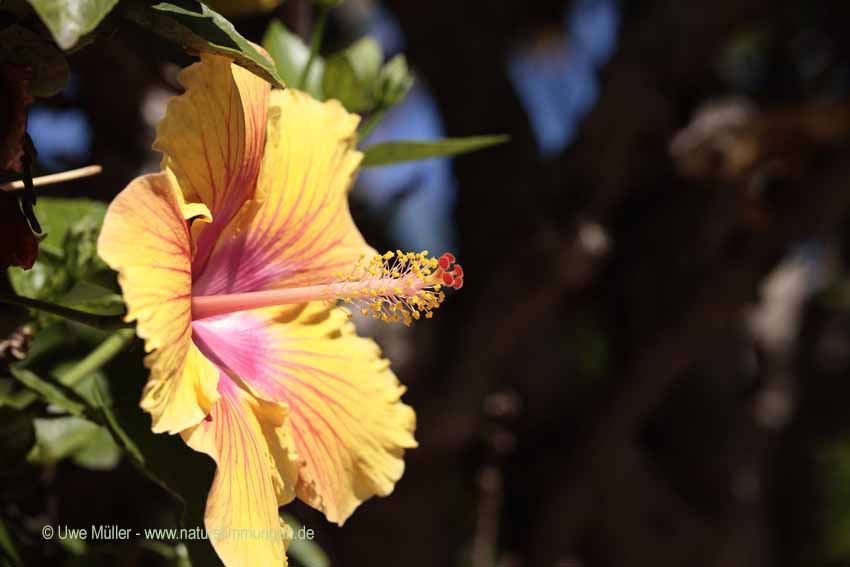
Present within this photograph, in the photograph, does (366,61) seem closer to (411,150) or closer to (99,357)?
(411,150)

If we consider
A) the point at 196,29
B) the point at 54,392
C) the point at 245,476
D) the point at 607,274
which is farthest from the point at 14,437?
the point at 607,274

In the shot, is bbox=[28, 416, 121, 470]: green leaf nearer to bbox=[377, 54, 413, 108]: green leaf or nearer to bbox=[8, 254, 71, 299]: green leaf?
bbox=[8, 254, 71, 299]: green leaf

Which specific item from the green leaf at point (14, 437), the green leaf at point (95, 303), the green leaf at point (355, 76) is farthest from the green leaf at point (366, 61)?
the green leaf at point (14, 437)

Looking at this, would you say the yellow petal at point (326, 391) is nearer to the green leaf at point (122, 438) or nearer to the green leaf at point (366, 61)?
the green leaf at point (122, 438)

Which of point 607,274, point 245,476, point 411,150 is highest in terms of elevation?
point 607,274

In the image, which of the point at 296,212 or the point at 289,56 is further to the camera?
the point at 289,56
